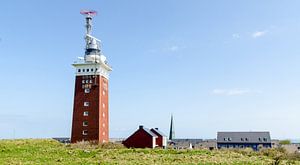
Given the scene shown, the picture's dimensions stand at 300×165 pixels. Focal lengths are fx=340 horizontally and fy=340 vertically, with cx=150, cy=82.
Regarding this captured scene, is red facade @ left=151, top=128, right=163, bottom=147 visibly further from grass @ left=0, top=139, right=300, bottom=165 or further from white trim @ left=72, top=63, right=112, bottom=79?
grass @ left=0, top=139, right=300, bottom=165

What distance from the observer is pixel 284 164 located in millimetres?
22719

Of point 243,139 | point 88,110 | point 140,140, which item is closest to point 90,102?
point 88,110

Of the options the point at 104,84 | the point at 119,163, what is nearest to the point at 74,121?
the point at 104,84

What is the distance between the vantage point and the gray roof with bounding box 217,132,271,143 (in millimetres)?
82125

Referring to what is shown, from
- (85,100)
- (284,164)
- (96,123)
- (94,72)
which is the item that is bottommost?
(284,164)

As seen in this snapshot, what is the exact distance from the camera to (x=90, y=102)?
157 feet

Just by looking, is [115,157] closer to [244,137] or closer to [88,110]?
[88,110]

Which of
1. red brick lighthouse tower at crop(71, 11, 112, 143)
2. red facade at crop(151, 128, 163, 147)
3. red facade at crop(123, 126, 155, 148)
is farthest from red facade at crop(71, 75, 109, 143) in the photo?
red facade at crop(151, 128, 163, 147)

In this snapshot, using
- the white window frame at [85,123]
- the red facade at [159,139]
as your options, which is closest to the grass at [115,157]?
the white window frame at [85,123]

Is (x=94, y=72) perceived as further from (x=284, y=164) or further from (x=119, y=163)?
(x=284, y=164)

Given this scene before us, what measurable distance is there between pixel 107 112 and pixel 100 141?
556 centimetres

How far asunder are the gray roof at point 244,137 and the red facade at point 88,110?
144 feet

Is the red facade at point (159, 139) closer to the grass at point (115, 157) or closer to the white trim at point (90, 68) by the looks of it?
the white trim at point (90, 68)

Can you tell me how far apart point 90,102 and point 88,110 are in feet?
3.79
